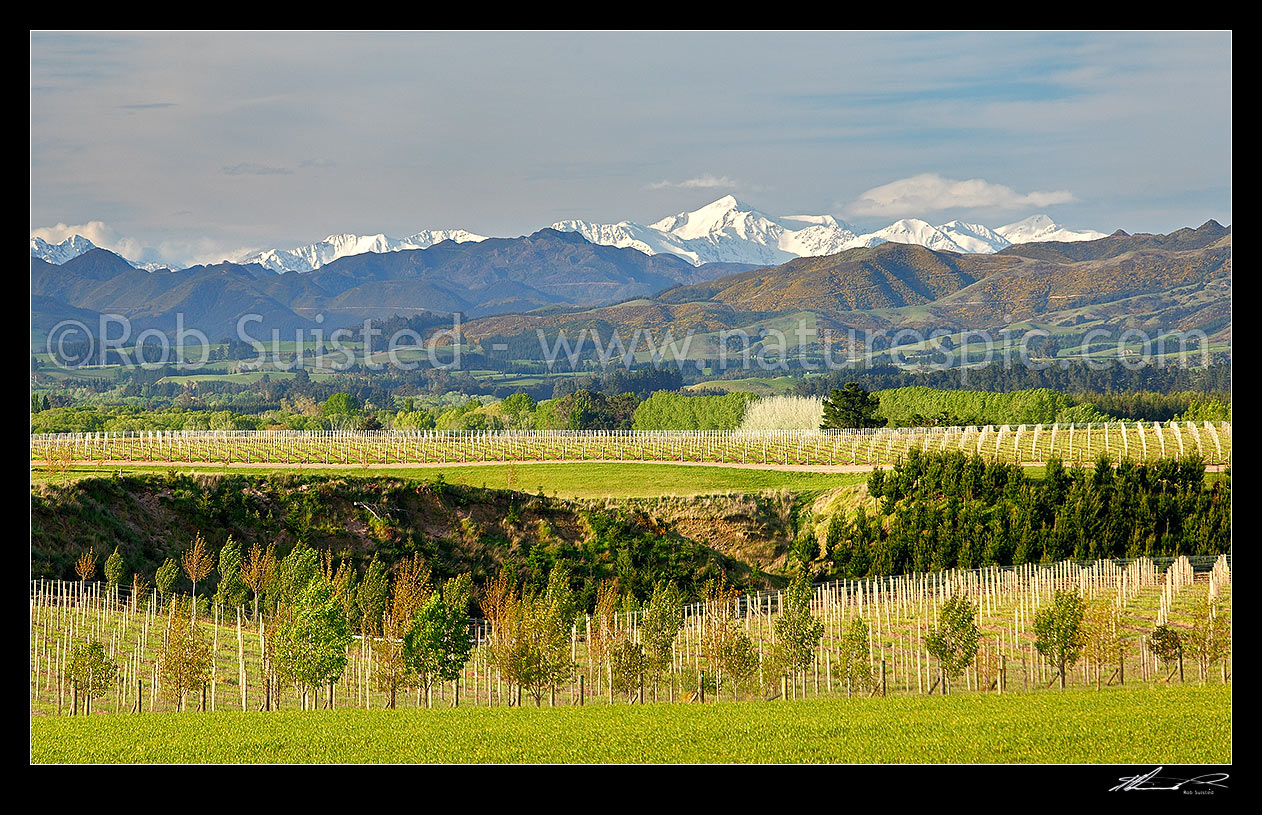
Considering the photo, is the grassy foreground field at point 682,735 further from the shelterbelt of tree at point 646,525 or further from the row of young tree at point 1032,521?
the row of young tree at point 1032,521

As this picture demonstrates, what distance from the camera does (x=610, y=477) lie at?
45000 millimetres

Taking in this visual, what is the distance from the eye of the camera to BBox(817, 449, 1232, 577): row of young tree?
98.2ft

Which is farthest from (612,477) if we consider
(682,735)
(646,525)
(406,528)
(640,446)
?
(682,735)

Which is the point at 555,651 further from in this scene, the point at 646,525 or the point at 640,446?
the point at 640,446

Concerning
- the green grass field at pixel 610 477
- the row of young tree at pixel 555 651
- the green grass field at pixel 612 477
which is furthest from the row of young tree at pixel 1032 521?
the row of young tree at pixel 555 651

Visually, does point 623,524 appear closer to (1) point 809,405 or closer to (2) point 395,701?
(2) point 395,701

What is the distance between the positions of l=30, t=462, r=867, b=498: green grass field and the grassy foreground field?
24.8m

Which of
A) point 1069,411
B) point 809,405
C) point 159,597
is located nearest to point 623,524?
point 159,597

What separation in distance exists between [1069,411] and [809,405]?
17.9 m

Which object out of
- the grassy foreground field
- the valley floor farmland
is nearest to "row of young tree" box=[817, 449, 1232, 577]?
the valley floor farmland

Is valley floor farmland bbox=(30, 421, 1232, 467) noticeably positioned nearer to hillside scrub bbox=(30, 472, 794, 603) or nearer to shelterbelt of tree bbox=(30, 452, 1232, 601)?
shelterbelt of tree bbox=(30, 452, 1232, 601)

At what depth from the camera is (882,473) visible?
3712 centimetres

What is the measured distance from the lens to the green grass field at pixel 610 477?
139ft
